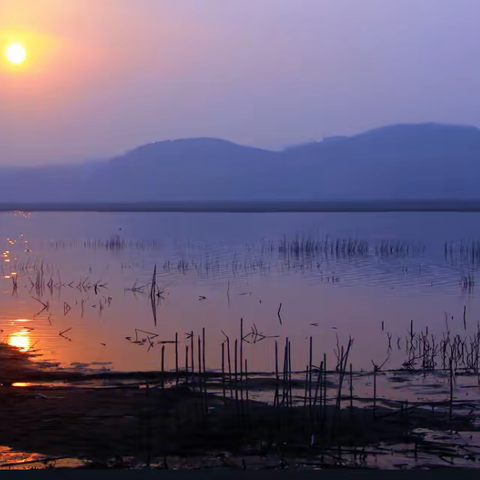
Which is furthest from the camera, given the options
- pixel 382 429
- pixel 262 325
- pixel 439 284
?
pixel 439 284

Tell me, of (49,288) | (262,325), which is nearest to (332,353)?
(262,325)

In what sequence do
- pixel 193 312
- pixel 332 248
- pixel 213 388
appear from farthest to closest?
pixel 332 248
pixel 193 312
pixel 213 388

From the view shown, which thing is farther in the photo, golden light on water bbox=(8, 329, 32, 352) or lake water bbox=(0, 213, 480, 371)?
lake water bbox=(0, 213, 480, 371)

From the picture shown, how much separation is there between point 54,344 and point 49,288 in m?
9.02

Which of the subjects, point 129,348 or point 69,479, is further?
point 129,348

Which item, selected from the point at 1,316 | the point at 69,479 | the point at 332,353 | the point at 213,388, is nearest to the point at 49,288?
the point at 1,316

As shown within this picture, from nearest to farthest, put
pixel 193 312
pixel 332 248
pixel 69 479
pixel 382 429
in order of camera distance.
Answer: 1. pixel 69 479
2. pixel 382 429
3. pixel 193 312
4. pixel 332 248

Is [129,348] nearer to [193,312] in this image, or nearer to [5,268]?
[193,312]

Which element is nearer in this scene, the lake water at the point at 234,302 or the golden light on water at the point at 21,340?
the golden light on water at the point at 21,340

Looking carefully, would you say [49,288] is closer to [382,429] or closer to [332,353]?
[332,353]

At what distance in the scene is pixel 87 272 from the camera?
94.8 ft

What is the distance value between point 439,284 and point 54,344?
47.2 feet

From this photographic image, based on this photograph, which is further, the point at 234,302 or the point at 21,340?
the point at 234,302

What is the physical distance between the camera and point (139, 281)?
25.8m
